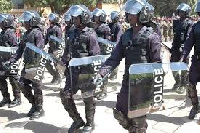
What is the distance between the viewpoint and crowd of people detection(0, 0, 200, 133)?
501cm

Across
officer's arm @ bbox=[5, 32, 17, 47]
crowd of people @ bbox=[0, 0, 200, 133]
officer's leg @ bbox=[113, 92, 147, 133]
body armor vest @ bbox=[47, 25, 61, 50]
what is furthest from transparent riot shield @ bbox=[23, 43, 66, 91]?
body armor vest @ bbox=[47, 25, 61, 50]

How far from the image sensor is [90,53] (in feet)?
21.1

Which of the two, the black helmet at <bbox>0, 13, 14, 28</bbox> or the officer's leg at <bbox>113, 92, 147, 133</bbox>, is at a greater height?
the black helmet at <bbox>0, 13, 14, 28</bbox>

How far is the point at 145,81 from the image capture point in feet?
15.3

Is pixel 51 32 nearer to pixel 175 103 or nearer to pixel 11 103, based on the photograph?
pixel 11 103

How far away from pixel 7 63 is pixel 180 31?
3.81 metres

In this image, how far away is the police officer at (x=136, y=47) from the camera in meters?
4.94

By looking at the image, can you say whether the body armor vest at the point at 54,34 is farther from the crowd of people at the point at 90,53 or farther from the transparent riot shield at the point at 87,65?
the transparent riot shield at the point at 87,65

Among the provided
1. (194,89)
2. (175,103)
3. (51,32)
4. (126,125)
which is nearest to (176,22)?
(175,103)

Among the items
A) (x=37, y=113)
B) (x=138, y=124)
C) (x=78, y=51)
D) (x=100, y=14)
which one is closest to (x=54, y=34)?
(x=100, y=14)

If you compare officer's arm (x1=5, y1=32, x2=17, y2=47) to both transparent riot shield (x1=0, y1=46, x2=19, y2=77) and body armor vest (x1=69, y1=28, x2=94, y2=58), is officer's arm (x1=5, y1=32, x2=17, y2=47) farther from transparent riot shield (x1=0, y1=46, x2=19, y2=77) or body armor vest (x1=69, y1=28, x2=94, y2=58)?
body armor vest (x1=69, y1=28, x2=94, y2=58)

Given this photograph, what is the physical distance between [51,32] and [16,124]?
4551 mm

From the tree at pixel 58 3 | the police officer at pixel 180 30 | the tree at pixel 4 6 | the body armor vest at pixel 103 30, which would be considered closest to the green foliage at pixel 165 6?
the tree at pixel 58 3

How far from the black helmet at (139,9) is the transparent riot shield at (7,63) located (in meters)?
3.69
